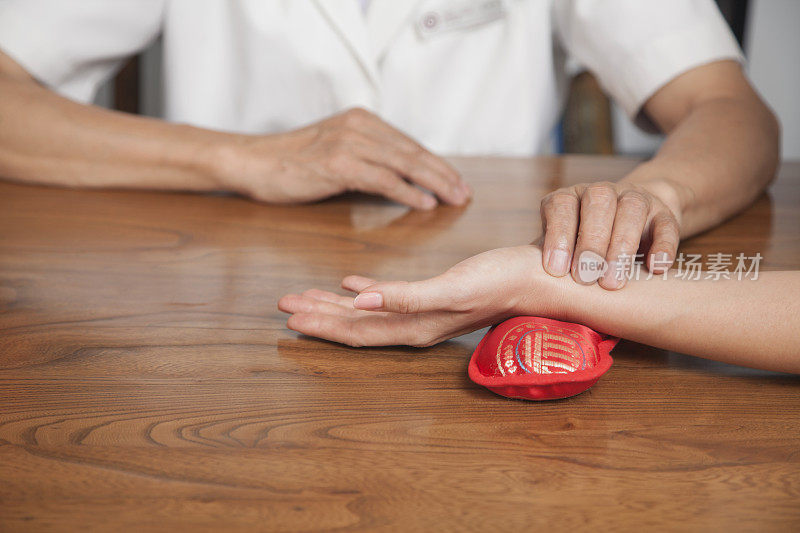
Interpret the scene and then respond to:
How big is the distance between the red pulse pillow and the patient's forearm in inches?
1.5

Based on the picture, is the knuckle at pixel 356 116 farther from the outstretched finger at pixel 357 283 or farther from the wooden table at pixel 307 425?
the outstretched finger at pixel 357 283

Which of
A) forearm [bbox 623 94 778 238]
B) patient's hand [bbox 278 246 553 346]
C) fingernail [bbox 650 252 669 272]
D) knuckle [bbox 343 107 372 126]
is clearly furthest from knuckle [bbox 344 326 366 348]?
knuckle [bbox 343 107 372 126]

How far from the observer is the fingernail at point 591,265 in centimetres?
48

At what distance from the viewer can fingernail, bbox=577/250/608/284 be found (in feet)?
1.58

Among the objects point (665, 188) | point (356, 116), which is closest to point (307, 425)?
point (665, 188)

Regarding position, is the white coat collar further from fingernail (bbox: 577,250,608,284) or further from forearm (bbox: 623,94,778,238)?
fingernail (bbox: 577,250,608,284)

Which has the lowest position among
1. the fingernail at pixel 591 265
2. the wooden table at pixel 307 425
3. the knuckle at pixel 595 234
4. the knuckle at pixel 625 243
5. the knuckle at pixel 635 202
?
the wooden table at pixel 307 425

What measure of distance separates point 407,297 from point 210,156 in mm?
499

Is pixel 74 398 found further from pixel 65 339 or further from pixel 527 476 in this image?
pixel 527 476

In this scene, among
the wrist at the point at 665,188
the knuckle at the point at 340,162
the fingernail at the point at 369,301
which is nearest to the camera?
the fingernail at the point at 369,301

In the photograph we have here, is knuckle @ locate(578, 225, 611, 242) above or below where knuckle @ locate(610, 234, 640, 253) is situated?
above

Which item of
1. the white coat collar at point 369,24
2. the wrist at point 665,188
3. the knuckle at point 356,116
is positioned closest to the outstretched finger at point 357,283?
the wrist at point 665,188

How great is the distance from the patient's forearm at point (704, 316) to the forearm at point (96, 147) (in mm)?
548

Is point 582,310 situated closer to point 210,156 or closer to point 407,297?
point 407,297
